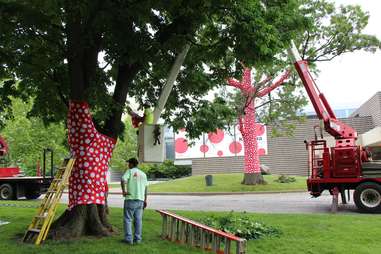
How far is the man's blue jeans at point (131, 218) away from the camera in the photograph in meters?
8.60

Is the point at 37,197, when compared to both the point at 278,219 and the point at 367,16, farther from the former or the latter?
the point at 367,16

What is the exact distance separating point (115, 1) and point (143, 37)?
4.01ft

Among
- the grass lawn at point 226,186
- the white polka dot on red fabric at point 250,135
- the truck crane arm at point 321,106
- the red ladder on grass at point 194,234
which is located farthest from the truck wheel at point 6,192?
the red ladder on grass at point 194,234

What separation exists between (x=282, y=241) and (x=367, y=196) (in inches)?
273

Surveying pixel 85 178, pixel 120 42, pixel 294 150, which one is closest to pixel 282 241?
pixel 85 178

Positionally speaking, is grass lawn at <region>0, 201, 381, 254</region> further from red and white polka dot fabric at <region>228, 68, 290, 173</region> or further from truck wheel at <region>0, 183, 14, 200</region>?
red and white polka dot fabric at <region>228, 68, 290, 173</region>

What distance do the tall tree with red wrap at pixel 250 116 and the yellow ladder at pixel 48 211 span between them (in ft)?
61.2

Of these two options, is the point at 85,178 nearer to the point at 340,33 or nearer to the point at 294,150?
the point at 340,33

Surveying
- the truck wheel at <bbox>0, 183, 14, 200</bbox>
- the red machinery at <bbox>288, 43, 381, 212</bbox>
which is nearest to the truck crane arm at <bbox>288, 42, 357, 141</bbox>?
the red machinery at <bbox>288, 43, 381, 212</bbox>

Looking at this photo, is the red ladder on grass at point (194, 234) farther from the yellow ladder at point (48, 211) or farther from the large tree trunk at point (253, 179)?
the large tree trunk at point (253, 179)

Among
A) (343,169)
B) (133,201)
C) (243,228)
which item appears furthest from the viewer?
(343,169)

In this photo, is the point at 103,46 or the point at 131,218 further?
the point at 103,46

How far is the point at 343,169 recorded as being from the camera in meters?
15.2

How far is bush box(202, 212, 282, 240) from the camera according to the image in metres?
9.36
